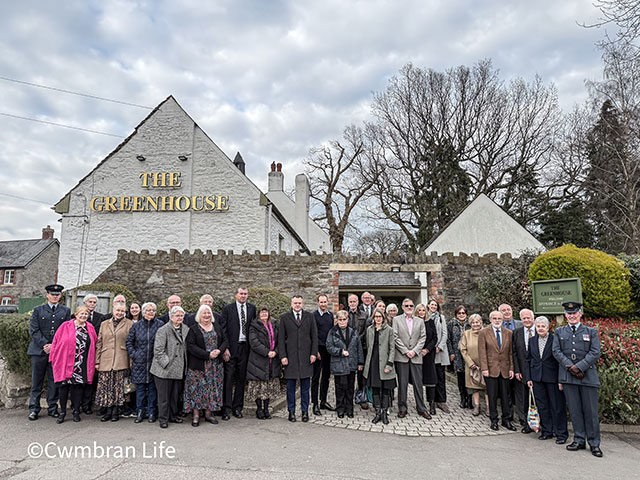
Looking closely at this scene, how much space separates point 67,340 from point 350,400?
4148 millimetres

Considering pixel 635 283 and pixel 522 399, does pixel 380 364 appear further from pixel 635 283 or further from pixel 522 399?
pixel 635 283

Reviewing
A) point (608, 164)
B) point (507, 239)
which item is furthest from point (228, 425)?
point (608, 164)

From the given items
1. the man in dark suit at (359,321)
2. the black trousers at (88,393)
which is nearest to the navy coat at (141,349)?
the black trousers at (88,393)

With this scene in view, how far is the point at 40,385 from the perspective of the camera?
6.21m

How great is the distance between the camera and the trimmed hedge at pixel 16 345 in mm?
6777

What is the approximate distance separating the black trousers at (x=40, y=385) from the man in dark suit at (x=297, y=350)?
322cm

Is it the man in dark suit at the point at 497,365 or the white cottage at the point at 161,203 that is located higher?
the white cottage at the point at 161,203

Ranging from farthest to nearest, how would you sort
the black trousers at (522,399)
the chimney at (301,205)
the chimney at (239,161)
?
the chimney at (239,161) → the chimney at (301,205) → the black trousers at (522,399)

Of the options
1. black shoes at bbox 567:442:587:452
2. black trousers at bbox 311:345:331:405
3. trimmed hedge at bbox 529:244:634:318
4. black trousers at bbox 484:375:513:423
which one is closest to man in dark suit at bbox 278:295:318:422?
black trousers at bbox 311:345:331:405

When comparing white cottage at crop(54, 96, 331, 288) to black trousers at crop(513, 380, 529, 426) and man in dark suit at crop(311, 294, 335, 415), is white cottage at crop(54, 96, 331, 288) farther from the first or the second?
black trousers at crop(513, 380, 529, 426)

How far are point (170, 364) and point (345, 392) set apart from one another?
8.62 feet

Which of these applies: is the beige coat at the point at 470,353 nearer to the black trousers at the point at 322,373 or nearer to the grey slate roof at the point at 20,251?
the black trousers at the point at 322,373

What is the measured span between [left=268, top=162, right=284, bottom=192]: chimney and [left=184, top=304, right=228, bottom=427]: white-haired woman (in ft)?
71.3

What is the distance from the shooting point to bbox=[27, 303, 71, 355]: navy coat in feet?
20.4
